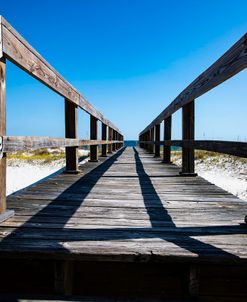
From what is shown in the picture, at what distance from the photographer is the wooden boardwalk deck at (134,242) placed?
134 centimetres

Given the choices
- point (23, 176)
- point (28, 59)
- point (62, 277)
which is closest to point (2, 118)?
point (28, 59)

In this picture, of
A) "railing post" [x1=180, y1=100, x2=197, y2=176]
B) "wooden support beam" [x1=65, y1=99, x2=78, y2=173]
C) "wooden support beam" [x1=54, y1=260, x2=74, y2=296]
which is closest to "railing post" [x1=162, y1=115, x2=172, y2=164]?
"railing post" [x1=180, y1=100, x2=197, y2=176]

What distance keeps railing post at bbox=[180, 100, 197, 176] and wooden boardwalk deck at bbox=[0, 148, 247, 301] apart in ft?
5.24

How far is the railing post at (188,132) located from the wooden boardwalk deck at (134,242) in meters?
Result: 1.60

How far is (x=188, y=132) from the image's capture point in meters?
4.08

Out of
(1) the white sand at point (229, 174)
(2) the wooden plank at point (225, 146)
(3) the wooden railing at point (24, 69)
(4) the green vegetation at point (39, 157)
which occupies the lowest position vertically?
(1) the white sand at point (229, 174)

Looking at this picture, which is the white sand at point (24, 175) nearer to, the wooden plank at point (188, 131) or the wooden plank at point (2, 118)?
the wooden plank at point (188, 131)

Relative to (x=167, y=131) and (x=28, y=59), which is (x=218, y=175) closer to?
(x=167, y=131)

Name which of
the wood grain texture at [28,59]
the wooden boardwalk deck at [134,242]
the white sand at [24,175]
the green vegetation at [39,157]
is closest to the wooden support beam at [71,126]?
the wood grain texture at [28,59]

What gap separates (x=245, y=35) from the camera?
1.73 metres

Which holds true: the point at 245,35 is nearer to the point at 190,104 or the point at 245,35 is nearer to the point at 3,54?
the point at 3,54

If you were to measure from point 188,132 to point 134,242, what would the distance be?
2.91 m

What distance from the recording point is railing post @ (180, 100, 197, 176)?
13.1 ft

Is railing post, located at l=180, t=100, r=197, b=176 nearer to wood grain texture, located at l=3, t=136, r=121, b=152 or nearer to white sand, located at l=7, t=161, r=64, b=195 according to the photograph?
wood grain texture, located at l=3, t=136, r=121, b=152
